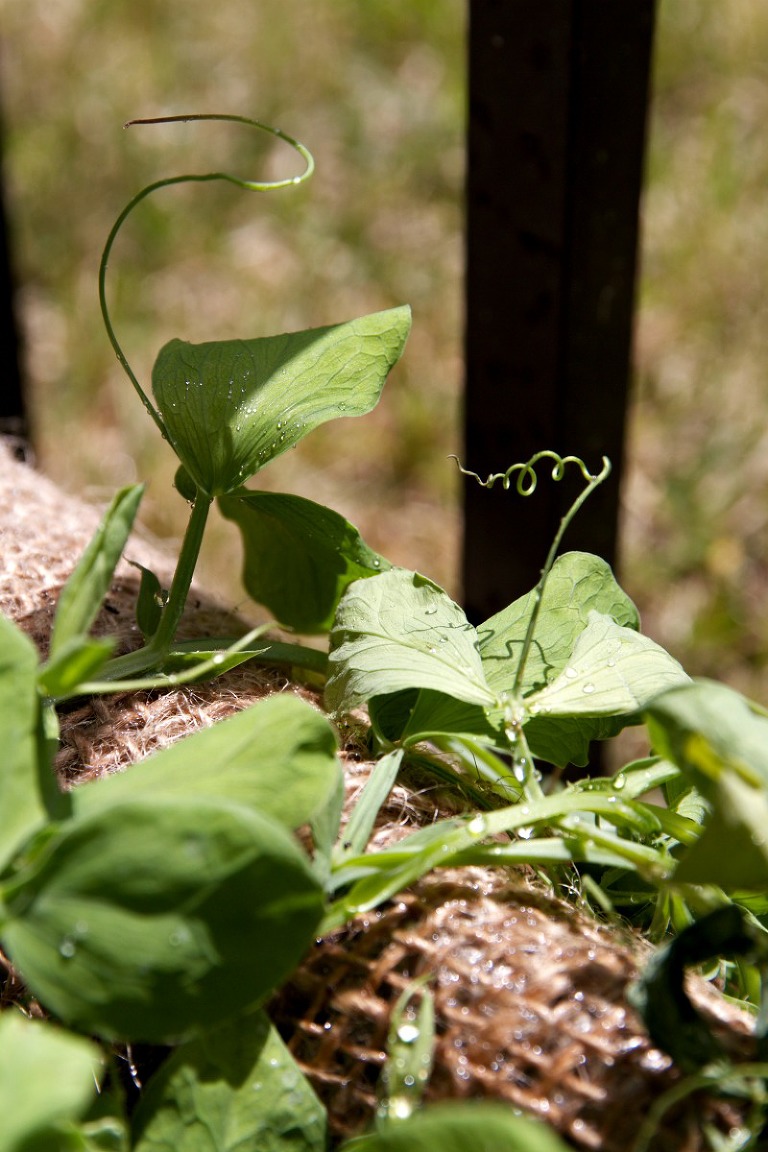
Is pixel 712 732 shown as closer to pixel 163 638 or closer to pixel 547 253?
pixel 163 638

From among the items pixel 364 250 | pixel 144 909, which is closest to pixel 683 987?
pixel 144 909

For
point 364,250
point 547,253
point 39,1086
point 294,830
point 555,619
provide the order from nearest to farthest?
point 39,1086
point 294,830
point 555,619
point 547,253
point 364,250

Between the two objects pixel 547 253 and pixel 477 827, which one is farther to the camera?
pixel 547 253

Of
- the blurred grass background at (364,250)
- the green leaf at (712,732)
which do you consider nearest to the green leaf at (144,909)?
the green leaf at (712,732)

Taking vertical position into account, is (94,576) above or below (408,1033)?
above

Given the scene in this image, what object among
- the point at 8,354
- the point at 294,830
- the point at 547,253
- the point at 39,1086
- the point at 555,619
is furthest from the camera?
the point at 8,354

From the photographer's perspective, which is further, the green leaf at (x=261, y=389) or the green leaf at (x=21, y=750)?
the green leaf at (x=261, y=389)

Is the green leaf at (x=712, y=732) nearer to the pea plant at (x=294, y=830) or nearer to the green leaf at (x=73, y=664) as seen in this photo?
the pea plant at (x=294, y=830)
